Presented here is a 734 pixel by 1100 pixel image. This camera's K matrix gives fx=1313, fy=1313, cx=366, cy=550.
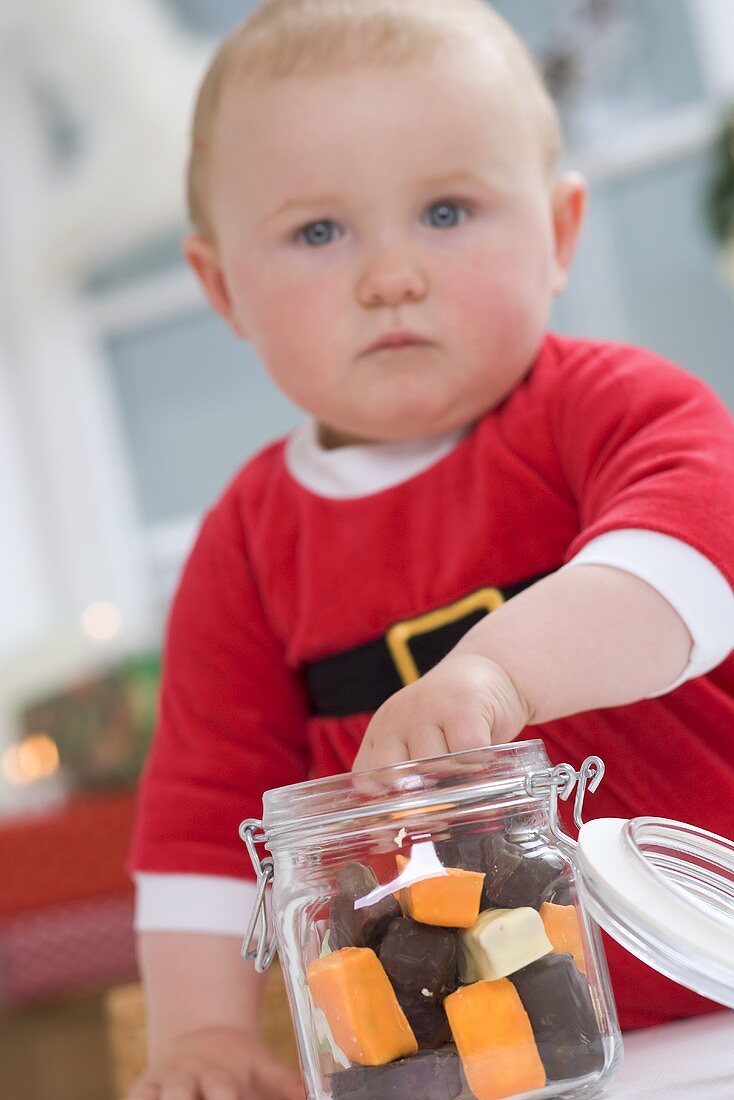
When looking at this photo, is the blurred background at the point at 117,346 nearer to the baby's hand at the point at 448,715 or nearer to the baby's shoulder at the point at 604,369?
the baby's shoulder at the point at 604,369

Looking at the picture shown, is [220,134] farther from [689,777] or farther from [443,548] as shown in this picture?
[689,777]

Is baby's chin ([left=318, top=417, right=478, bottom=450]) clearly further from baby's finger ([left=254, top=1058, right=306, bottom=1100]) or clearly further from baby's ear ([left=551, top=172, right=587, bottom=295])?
baby's finger ([left=254, top=1058, right=306, bottom=1100])

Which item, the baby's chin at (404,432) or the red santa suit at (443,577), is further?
the baby's chin at (404,432)

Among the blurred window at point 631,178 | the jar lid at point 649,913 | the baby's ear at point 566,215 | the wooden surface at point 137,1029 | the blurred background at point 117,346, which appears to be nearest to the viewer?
the jar lid at point 649,913

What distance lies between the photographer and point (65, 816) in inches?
62.8

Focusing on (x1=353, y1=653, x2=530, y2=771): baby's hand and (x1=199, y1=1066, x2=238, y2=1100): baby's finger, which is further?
(x1=199, y1=1066, x2=238, y2=1100): baby's finger

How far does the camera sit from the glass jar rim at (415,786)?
0.43 m

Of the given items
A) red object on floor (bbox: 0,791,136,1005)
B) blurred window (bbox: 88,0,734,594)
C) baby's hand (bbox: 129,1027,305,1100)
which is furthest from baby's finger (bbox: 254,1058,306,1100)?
blurred window (bbox: 88,0,734,594)

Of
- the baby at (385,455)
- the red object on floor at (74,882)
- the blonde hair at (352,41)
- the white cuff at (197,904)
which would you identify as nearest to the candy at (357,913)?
the baby at (385,455)

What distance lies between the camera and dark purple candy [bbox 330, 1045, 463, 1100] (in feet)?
1.33

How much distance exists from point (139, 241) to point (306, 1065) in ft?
7.46

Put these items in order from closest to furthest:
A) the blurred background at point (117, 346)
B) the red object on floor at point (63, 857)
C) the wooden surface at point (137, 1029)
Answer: the wooden surface at point (137, 1029) → the red object on floor at point (63, 857) → the blurred background at point (117, 346)

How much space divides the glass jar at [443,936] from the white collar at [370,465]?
0.98 feet

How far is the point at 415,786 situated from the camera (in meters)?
0.43
